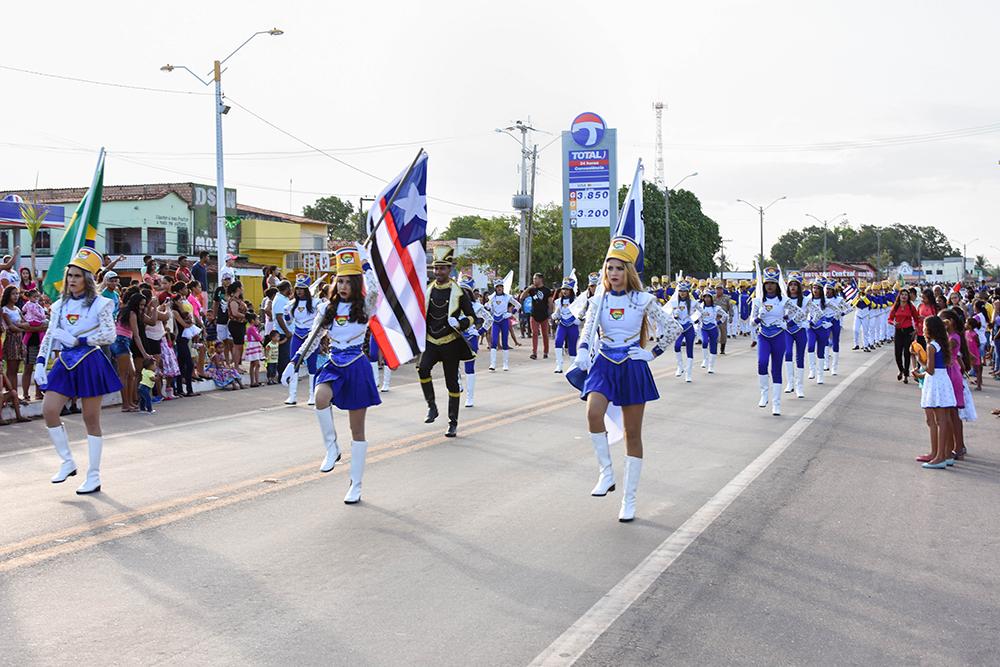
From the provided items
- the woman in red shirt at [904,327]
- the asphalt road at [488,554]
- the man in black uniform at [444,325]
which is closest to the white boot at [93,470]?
the asphalt road at [488,554]

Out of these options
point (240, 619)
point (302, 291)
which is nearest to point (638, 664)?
point (240, 619)

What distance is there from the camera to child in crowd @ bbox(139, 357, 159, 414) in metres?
14.7

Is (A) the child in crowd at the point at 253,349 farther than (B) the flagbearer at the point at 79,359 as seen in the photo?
Yes

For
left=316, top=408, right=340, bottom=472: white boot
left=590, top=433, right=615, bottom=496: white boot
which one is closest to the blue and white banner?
left=590, top=433, right=615, bottom=496: white boot

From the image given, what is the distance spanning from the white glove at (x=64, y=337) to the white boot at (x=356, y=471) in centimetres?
263

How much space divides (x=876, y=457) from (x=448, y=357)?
516cm

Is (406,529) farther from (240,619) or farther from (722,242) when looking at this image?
(722,242)

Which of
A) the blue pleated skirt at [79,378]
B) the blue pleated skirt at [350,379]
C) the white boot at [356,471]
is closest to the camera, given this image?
the white boot at [356,471]

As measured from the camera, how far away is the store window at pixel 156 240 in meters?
60.0

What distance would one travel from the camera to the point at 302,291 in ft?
46.2

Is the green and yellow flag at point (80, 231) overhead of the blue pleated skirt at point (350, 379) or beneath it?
overhead

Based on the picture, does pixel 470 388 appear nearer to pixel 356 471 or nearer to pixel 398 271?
pixel 398 271

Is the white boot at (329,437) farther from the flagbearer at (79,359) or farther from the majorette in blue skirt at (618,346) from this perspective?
the majorette in blue skirt at (618,346)

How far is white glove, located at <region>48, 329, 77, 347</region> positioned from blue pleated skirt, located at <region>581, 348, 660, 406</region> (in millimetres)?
4434
